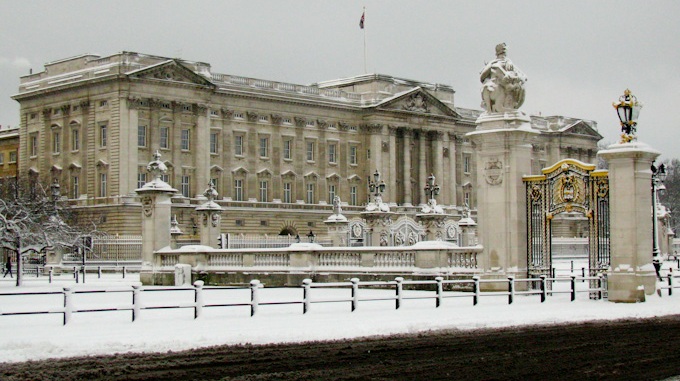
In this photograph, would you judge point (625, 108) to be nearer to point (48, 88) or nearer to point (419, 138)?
point (48, 88)

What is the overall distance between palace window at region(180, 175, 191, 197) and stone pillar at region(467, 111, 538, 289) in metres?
70.1

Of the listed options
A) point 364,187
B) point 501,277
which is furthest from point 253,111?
point 501,277

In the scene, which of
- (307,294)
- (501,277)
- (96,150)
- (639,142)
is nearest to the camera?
(307,294)

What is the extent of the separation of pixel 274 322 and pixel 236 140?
86631 mm

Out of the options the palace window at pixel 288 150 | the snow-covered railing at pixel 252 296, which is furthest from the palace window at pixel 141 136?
the snow-covered railing at pixel 252 296

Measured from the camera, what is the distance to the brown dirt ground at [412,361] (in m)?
15.8

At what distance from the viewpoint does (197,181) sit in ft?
337

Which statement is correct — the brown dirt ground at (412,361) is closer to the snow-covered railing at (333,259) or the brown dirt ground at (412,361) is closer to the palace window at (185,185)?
the snow-covered railing at (333,259)

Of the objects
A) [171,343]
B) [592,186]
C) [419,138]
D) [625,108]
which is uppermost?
[419,138]

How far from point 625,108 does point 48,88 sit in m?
80.2

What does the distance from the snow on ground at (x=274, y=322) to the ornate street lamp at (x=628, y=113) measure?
13.6ft

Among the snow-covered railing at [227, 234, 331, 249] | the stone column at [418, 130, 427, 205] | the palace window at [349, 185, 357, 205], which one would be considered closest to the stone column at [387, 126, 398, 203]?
the palace window at [349, 185, 357, 205]

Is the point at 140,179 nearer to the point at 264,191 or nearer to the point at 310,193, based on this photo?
the point at 264,191

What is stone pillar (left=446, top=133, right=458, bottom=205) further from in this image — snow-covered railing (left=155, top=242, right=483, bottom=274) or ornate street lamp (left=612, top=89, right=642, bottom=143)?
ornate street lamp (left=612, top=89, right=642, bottom=143)
